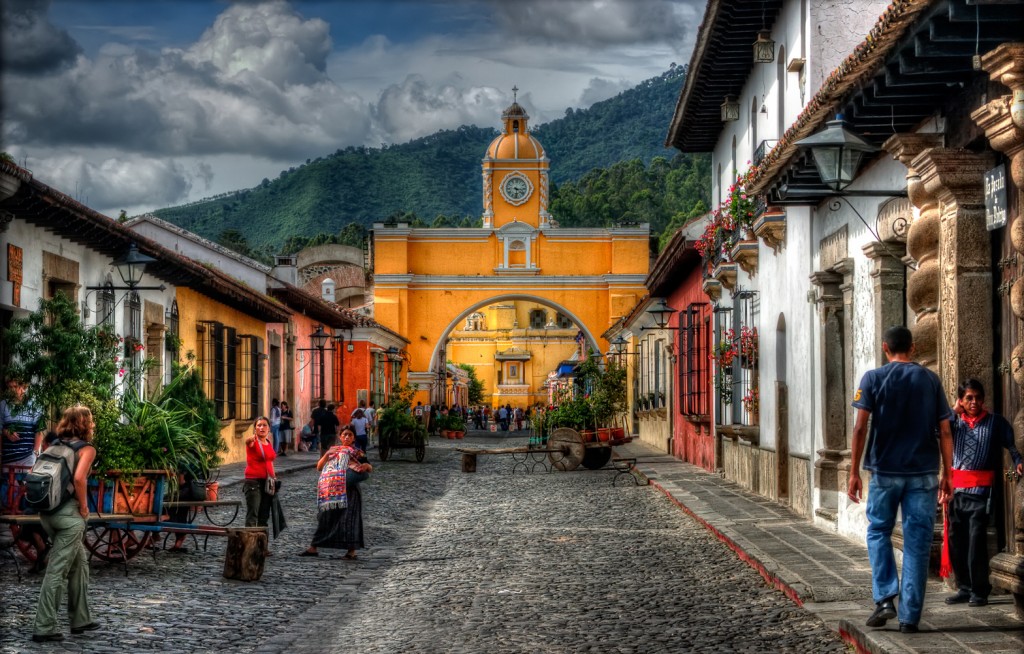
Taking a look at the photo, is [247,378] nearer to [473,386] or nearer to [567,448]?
[567,448]

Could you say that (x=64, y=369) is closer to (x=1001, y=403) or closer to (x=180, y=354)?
(x=1001, y=403)

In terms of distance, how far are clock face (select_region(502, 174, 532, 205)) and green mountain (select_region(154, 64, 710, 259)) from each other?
21654 mm

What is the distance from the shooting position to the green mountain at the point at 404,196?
88.4 meters

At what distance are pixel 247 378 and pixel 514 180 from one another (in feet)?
95.2

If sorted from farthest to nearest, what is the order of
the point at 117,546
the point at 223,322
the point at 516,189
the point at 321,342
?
the point at 516,189
the point at 321,342
the point at 223,322
the point at 117,546

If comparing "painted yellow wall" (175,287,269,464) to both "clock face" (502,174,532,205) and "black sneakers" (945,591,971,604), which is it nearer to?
"black sneakers" (945,591,971,604)

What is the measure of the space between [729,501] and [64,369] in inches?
293

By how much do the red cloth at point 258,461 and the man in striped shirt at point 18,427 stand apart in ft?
5.17

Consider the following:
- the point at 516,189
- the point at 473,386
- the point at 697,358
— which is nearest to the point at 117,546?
the point at 697,358

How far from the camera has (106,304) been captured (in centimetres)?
1734

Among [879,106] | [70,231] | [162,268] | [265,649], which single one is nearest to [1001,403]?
[879,106]

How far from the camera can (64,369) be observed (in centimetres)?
1091

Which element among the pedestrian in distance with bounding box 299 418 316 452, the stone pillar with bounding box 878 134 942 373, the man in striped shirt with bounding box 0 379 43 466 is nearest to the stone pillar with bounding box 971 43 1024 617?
the stone pillar with bounding box 878 134 942 373

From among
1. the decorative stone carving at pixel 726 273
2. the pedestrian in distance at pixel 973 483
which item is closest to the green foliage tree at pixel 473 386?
the decorative stone carving at pixel 726 273
